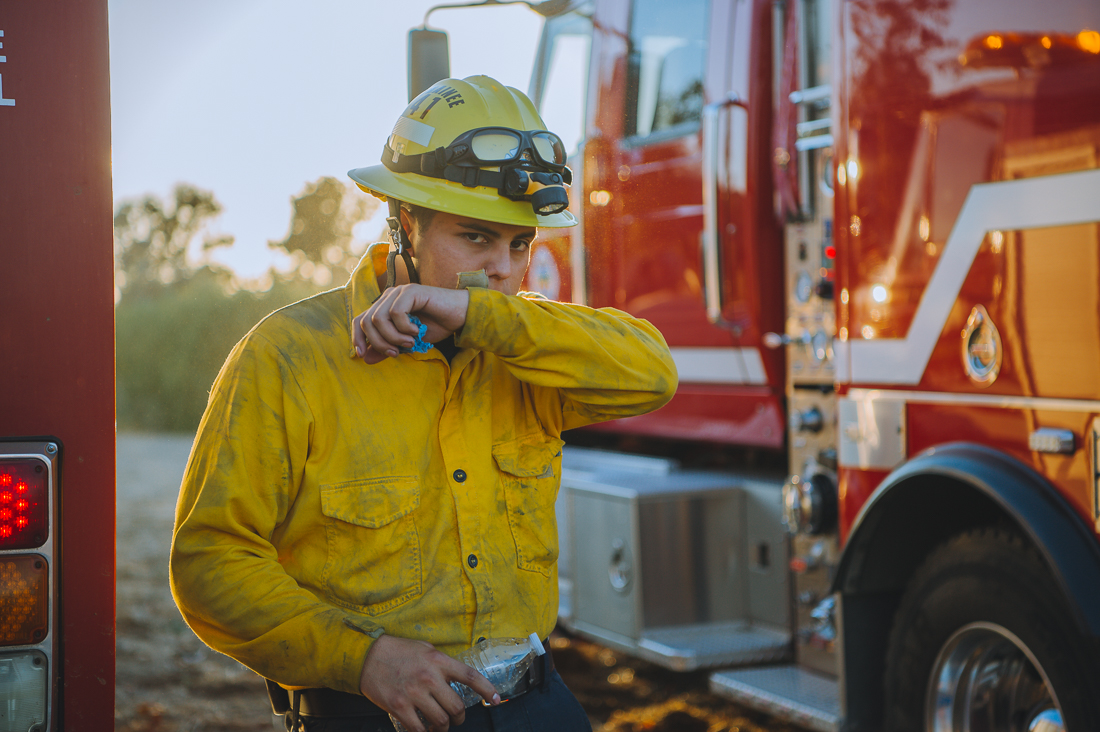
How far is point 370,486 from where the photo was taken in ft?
5.29

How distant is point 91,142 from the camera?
1.66m

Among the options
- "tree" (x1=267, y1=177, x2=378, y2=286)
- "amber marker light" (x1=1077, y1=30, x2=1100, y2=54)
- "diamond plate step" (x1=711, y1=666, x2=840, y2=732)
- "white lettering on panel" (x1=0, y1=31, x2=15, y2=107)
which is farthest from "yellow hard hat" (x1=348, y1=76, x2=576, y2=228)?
"diamond plate step" (x1=711, y1=666, x2=840, y2=732)

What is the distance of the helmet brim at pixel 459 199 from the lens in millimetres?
1681

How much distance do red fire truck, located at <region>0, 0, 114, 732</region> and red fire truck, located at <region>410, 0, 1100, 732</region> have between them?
3.22 feet

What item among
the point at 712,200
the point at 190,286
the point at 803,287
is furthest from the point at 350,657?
the point at 190,286

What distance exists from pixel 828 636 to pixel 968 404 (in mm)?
1210

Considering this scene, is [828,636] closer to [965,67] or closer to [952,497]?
[952,497]

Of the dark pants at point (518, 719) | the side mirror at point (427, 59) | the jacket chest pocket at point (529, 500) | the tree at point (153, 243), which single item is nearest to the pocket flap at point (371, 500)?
the jacket chest pocket at point (529, 500)

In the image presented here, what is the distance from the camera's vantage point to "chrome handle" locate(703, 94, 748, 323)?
3.77 m

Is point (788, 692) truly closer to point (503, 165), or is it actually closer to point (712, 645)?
point (712, 645)

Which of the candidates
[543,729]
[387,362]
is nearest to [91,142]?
[387,362]

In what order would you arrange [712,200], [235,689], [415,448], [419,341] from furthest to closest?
[235,689] → [712,200] → [415,448] → [419,341]

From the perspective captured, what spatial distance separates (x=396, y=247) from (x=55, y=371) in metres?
0.57

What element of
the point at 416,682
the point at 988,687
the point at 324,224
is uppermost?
the point at 324,224
